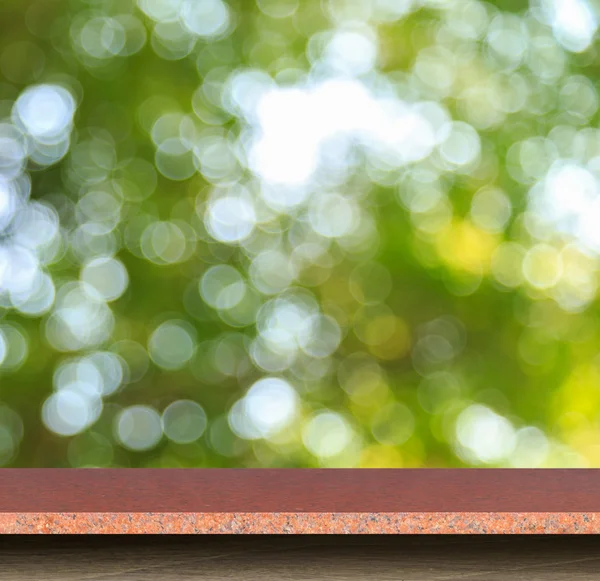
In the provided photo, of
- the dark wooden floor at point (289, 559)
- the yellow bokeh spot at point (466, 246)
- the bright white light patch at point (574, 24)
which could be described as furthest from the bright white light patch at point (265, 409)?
the dark wooden floor at point (289, 559)

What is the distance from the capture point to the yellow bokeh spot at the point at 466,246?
8711 millimetres

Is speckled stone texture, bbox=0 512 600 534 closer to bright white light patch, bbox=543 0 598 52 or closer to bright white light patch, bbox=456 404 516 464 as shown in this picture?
bright white light patch, bbox=456 404 516 464

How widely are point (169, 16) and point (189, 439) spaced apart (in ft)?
13.2

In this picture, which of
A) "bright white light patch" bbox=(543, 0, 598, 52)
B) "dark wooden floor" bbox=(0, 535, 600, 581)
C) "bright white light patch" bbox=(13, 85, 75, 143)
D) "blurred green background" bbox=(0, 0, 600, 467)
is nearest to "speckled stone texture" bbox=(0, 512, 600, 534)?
"dark wooden floor" bbox=(0, 535, 600, 581)

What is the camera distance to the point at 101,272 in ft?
28.2

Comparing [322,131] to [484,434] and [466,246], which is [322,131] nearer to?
[466,246]

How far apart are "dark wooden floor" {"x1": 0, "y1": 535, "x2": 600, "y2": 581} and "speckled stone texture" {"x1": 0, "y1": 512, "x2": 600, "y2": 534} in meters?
0.11

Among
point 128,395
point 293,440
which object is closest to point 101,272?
point 128,395

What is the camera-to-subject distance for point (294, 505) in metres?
1.13

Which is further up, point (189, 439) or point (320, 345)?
point (320, 345)

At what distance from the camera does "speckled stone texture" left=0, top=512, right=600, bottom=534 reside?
1064mm

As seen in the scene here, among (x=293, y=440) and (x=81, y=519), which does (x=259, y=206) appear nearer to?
(x=293, y=440)

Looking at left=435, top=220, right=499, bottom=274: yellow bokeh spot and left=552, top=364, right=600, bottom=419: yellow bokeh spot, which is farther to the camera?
left=435, top=220, right=499, bottom=274: yellow bokeh spot

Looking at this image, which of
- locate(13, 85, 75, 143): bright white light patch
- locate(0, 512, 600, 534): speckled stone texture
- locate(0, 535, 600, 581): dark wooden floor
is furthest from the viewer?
locate(13, 85, 75, 143): bright white light patch
